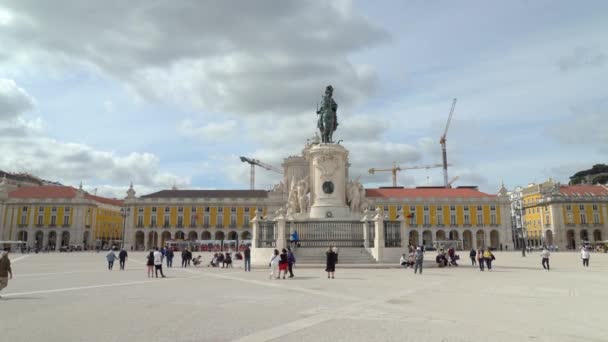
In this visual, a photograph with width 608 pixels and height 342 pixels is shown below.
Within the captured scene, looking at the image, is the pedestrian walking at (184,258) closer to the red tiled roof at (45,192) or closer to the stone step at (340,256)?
the stone step at (340,256)

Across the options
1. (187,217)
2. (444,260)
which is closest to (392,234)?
(444,260)

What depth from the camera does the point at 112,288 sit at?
44.7ft

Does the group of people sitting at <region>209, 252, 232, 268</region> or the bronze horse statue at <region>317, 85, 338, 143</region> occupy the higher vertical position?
the bronze horse statue at <region>317, 85, 338, 143</region>

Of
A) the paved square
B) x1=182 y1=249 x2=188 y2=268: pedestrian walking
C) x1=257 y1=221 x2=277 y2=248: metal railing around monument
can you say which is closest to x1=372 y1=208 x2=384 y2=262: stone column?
x1=257 y1=221 x2=277 y2=248: metal railing around monument

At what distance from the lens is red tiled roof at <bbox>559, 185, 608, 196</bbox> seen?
85188 mm

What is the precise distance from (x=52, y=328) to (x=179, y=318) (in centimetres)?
205

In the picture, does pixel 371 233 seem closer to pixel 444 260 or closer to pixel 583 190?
pixel 444 260

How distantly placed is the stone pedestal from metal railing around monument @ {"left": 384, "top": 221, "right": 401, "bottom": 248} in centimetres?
291

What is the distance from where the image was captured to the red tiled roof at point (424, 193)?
85.9 metres

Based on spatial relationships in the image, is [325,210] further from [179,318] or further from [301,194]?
[179,318]

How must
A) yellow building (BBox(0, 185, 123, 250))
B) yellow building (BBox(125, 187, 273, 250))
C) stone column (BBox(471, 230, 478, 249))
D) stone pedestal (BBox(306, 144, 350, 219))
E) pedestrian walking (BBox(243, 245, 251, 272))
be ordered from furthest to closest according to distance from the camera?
1. yellow building (BBox(125, 187, 273, 250))
2. yellow building (BBox(0, 185, 123, 250))
3. stone column (BBox(471, 230, 478, 249))
4. stone pedestal (BBox(306, 144, 350, 219))
5. pedestrian walking (BBox(243, 245, 251, 272))

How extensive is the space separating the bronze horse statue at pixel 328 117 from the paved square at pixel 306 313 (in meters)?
16.2

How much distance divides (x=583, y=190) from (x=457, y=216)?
25487 millimetres

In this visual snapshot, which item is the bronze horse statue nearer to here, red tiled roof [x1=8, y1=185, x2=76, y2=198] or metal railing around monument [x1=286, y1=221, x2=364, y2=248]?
metal railing around monument [x1=286, y1=221, x2=364, y2=248]
